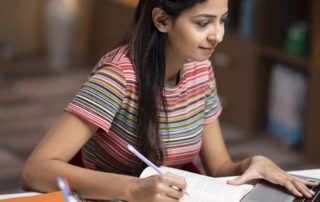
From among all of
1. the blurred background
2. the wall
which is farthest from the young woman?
the wall

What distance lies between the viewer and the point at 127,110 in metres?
1.52

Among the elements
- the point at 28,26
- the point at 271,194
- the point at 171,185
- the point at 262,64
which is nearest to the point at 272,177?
the point at 271,194

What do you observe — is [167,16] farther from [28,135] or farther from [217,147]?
[28,135]

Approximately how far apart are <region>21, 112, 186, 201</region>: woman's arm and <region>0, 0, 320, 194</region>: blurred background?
128 cm

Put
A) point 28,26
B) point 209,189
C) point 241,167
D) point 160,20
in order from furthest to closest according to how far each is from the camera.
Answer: point 28,26 → point 241,167 → point 160,20 → point 209,189

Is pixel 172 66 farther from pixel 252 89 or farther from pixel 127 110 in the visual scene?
pixel 252 89

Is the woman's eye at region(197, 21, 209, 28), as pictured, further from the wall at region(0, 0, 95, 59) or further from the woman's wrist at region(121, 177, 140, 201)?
the wall at region(0, 0, 95, 59)

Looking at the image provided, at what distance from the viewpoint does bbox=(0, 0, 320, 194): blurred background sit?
333cm

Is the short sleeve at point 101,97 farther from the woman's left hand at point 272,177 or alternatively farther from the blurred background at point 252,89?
the blurred background at point 252,89

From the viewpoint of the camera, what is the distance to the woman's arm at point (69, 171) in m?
1.34

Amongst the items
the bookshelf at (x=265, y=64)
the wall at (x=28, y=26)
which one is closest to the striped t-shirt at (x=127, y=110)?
the bookshelf at (x=265, y=64)

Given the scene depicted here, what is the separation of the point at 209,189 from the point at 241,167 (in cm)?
23

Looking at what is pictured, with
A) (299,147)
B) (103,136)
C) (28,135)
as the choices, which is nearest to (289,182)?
(103,136)

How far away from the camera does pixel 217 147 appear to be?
5.64ft
